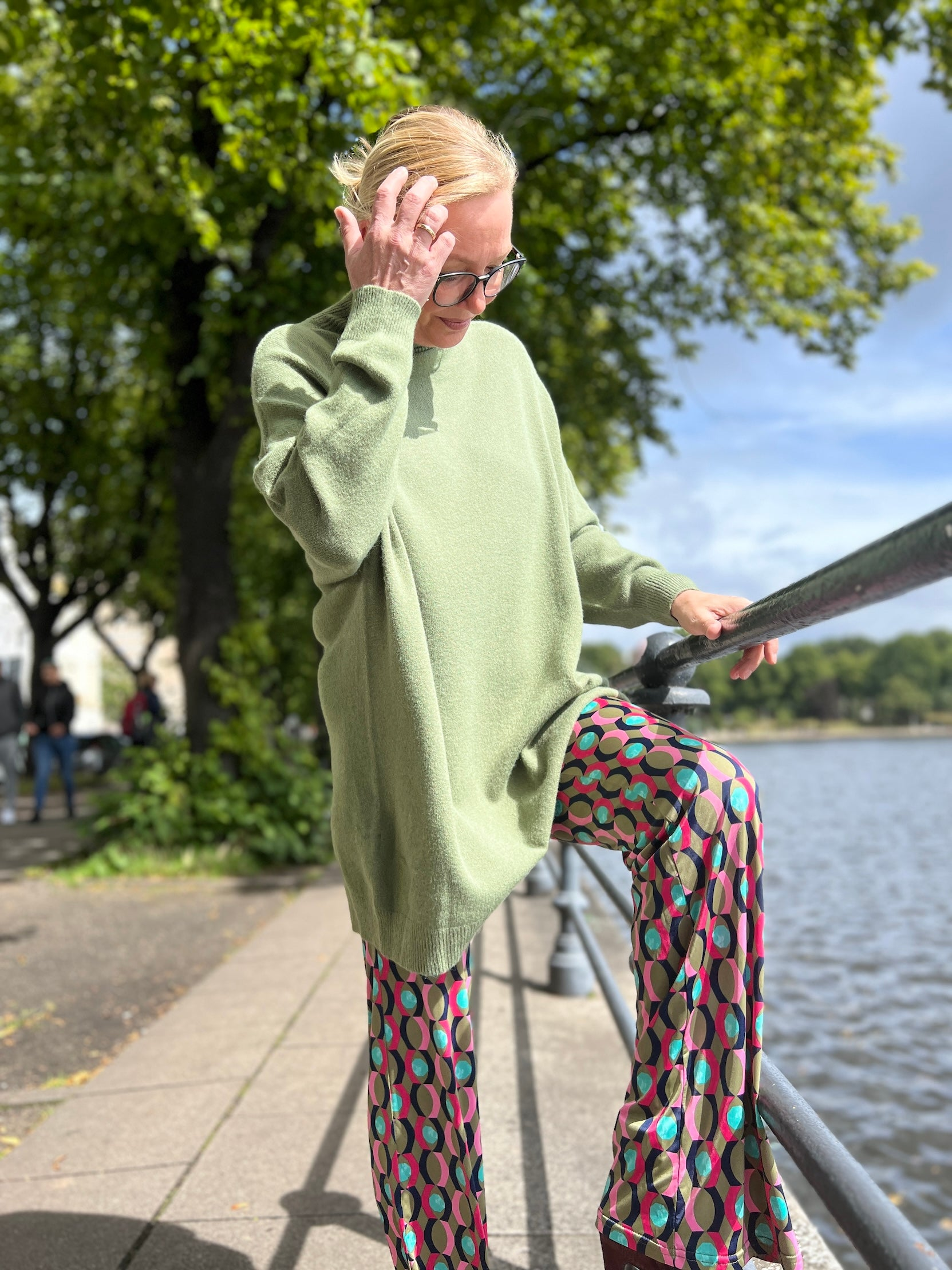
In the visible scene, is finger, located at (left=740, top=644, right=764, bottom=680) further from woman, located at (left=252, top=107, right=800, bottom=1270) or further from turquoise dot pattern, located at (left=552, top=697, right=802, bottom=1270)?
turquoise dot pattern, located at (left=552, top=697, right=802, bottom=1270)

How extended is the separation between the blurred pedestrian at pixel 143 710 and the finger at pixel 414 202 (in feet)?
57.1

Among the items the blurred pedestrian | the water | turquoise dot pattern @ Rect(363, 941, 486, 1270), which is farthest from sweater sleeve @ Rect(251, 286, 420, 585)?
the blurred pedestrian

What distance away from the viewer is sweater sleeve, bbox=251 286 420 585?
1484mm

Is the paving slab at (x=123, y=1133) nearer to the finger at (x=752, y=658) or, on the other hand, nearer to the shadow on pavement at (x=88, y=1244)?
the shadow on pavement at (x=88, y=1244)


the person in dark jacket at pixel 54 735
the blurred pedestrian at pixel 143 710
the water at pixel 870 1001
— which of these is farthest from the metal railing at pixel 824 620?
the blurred pedestrian at pixel 143 710

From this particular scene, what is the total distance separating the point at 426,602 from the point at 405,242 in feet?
1.55

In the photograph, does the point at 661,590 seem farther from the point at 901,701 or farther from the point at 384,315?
the point at 901,701

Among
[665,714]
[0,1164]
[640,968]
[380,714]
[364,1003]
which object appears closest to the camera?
[640,968]

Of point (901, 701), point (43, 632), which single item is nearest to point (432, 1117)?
point (43, 632)

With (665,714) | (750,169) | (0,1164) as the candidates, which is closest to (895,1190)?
(0,1164)

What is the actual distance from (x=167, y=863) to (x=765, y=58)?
8071 mm

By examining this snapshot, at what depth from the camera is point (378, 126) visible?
6.35m

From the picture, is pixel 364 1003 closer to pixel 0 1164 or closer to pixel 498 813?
pixel 0 1164

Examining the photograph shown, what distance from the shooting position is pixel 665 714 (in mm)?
2037
